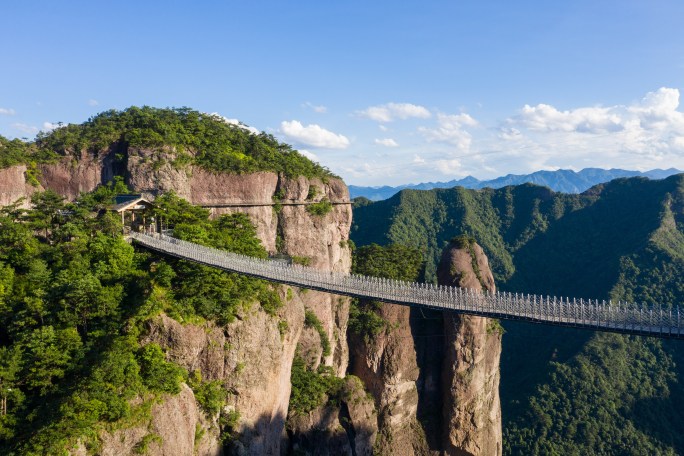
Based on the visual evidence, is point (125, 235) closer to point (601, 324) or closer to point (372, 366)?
point (372, 366)

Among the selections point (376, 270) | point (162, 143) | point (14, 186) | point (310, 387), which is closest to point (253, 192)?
point (162, 143)

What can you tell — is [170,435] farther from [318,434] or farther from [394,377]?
[394,377]

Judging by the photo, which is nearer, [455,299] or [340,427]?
[455,299]

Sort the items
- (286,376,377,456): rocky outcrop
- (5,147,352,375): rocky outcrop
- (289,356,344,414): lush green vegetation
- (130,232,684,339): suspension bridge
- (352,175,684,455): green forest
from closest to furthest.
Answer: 1. (130,232,684,339): suspension bridge
2. (5,147,352,375): rocky outcrop
3. (286,376,377,456): rocky outcrop
4. (289,356,344,414): lush green vegetation
5. (352,175,684,455): green forest

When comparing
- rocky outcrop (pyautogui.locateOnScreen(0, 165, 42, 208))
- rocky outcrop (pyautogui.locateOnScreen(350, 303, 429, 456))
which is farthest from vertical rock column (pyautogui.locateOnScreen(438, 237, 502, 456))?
rocky outcrop (pyautogui.locateOnScreen(0, 165, 42, 208))

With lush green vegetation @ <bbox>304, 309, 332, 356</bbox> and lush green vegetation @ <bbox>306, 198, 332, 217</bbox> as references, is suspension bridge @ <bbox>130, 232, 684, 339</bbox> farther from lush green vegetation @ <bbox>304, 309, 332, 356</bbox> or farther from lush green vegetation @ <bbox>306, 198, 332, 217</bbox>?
lush green vegetation @ <bbox>306, 198, 332, 217</bbox>

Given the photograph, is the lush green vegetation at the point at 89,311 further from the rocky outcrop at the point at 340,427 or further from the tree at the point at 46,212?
the rocky outcrop at the point at 340,427
